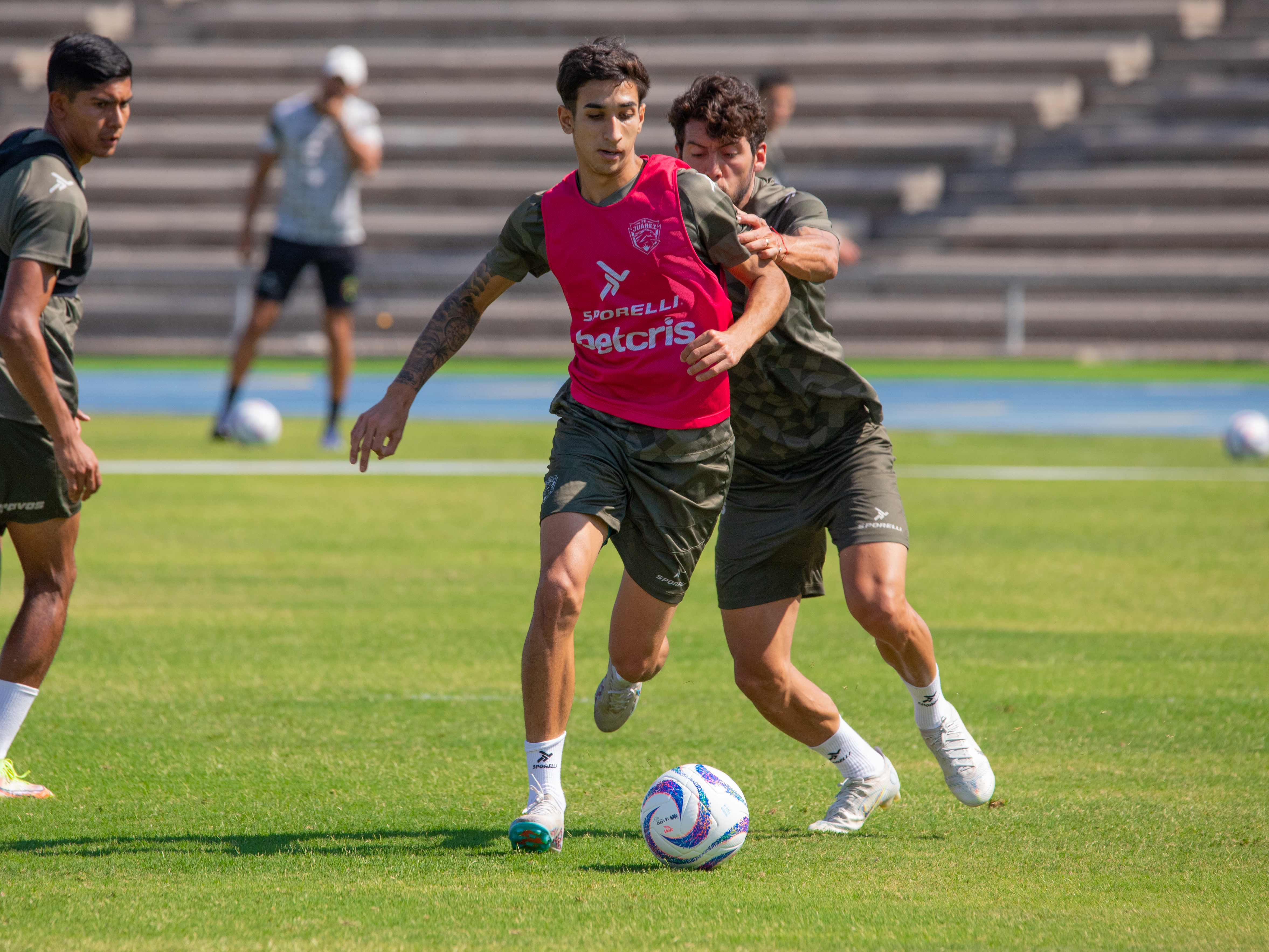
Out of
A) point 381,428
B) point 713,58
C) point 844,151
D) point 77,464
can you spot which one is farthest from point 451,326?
point 713,58

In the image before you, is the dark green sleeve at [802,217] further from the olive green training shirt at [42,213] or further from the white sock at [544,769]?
the olive green training shirt at [42,213]

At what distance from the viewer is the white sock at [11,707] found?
489cm

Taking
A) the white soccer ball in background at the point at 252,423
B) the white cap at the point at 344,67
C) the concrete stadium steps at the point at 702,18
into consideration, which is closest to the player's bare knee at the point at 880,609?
the white soccer ball in background at the point at 252,423

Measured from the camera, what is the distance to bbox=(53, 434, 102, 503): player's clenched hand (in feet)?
14.7

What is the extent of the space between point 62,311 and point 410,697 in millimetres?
2097

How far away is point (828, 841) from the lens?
4.55 metres

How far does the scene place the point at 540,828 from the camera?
13.9 feet

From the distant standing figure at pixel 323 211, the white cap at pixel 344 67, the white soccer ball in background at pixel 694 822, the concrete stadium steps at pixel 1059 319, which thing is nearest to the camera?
the white soccer ball in background at pixel 694 822

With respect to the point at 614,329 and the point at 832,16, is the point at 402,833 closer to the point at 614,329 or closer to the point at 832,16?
the point at 614,329

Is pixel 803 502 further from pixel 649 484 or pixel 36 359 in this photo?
pixel 36 359

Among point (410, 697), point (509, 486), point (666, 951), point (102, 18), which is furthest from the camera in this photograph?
point (102, 18)

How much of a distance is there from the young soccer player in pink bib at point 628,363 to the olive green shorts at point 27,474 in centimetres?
92

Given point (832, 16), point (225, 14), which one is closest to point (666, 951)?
point (832, 16)

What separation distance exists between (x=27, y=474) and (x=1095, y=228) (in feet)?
70.1
